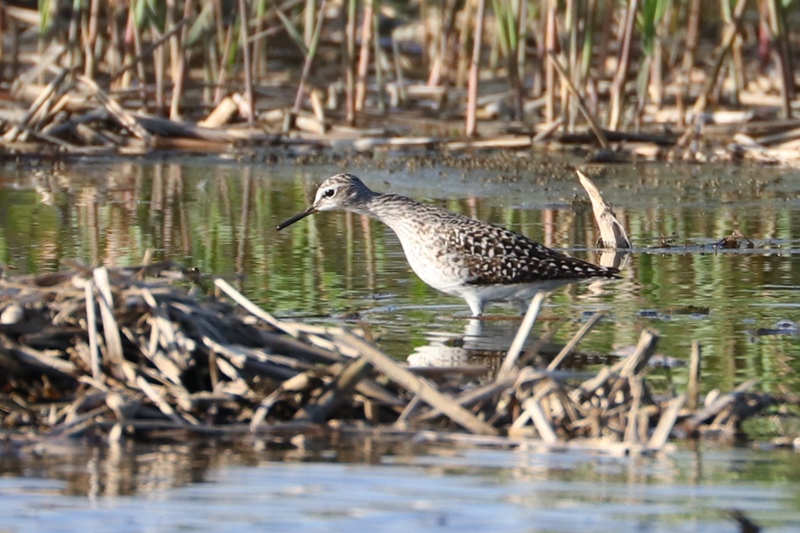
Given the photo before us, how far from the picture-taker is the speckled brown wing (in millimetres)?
7242

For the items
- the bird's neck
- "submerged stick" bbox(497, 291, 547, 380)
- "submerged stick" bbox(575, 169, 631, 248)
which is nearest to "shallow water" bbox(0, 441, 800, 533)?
"submerged stick" bbox(497, 291, 547, 380)

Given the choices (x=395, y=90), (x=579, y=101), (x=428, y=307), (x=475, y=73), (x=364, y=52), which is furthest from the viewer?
(x=395, y=90)

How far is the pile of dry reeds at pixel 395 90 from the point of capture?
42.9ft

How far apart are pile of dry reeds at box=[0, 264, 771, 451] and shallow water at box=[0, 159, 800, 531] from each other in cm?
17

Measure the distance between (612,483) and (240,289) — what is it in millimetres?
3828

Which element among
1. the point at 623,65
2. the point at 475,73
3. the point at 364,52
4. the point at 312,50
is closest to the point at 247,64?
the point at 312,50

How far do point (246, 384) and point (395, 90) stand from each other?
11194 millimetres

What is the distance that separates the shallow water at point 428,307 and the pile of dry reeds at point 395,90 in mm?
531

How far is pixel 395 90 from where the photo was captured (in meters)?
15.9

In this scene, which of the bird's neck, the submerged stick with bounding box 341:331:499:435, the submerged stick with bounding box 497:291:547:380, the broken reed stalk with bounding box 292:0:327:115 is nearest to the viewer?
the submerged stick with bounding box 341:331:499:435

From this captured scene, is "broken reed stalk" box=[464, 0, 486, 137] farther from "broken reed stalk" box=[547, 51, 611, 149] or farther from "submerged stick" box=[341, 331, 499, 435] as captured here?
"submerged stick" box=[341, 331, 499, 435]

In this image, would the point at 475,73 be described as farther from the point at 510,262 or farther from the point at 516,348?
the point at 516,348

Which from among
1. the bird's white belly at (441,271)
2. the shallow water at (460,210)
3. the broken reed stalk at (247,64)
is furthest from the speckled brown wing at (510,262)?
the broken reed stalk at (247,64)

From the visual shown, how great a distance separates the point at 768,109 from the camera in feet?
49.3
